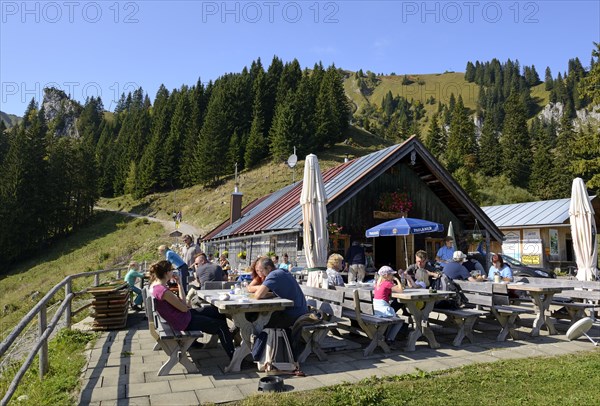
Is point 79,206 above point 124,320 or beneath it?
above

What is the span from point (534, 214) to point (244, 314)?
27062 millimetres

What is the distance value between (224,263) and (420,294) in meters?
8.78

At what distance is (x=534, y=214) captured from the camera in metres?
28.0

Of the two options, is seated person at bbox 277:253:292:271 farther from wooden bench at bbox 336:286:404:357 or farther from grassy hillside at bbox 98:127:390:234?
grassy hillside at bbox 98:127:390:234

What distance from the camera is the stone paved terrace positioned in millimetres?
4988

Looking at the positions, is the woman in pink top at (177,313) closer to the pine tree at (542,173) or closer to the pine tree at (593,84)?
the pine tree at (593,84)

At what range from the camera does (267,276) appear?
637 cm

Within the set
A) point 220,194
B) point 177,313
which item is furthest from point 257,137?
point 177,313

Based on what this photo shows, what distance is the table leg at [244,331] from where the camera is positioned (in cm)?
593

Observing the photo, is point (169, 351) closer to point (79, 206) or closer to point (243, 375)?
point (243, 375)

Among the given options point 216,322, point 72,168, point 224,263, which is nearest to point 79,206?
point 72,168

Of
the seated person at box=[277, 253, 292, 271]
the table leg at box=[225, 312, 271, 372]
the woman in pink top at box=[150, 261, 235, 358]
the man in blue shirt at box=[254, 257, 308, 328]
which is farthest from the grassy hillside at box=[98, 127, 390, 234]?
the table leg at box=[225, 312, 271, 372]

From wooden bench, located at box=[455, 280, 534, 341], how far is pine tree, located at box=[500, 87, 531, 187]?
61.5 metres

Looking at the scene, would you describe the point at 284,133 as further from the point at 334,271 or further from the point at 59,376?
the point at 59,376
